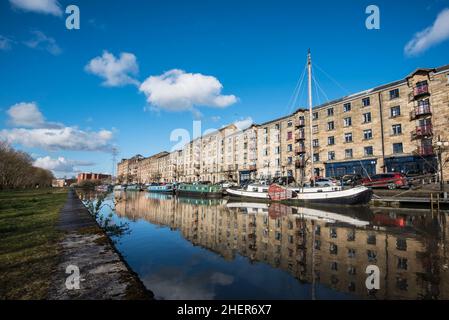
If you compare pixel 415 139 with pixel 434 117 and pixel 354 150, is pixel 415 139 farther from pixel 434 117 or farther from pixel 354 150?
pixel 354 150

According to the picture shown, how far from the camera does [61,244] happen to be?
25.9ft

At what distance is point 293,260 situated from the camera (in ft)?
27.0

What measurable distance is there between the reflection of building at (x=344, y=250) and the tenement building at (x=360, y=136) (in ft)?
51.1

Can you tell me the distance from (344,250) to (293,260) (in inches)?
90.0

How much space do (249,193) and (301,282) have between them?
26.6 metres

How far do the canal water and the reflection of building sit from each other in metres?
0.02

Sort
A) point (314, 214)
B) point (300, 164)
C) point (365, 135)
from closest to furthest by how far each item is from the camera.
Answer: point (314, 214) < point (365, 135) < point (300, 164)

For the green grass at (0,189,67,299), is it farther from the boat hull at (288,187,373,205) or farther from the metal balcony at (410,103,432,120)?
the metal balcony at (410,103,432,120)

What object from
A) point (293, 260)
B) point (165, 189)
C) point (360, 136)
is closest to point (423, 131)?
point (360, 136)

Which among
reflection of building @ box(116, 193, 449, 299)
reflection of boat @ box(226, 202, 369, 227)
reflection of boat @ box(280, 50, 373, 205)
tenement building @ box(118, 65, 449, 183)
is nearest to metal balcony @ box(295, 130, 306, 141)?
tenement building @ box(118, 65, 449, 183)

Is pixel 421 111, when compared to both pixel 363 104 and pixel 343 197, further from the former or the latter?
pixel 343 197

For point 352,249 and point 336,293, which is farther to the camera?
point 352,249

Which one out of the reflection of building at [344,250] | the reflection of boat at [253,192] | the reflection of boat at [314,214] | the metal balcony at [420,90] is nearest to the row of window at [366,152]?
the metal balcony at [420,90]

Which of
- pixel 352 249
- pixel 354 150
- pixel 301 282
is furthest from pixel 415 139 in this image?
pixel 301 282
